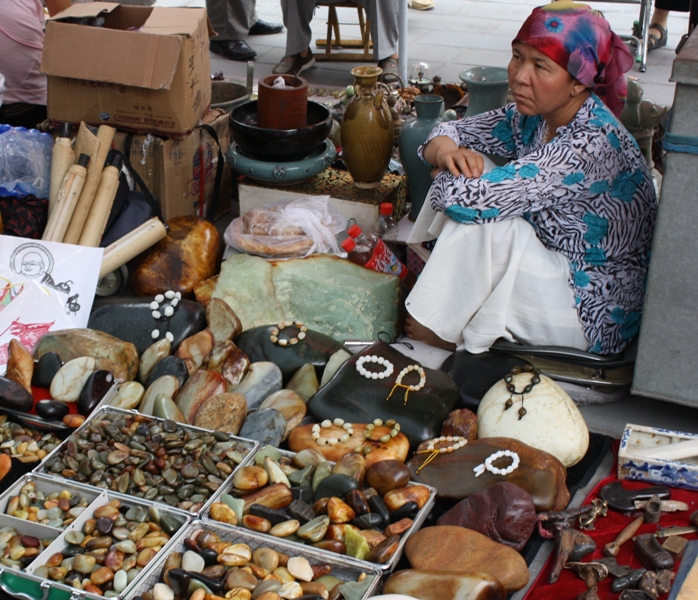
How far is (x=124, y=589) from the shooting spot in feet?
6.10

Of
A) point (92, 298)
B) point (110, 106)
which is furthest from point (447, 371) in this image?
point (110, 106)

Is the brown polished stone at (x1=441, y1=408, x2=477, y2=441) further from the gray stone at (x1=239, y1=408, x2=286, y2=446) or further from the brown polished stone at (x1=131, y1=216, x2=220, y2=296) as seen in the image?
the brown polished stone at (x1=131, y1=216, x2=220, y2=296)

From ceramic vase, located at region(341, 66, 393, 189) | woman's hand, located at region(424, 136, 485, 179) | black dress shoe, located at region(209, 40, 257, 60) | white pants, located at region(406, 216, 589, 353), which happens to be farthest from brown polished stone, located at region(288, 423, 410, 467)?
black dress shoe, located at region(209, 40, 257, 60)

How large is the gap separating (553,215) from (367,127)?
983 millimetres

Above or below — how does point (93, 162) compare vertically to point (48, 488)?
above

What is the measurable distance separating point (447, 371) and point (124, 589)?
4.55 ft

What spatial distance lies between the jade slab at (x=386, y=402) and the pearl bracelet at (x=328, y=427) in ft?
0.19

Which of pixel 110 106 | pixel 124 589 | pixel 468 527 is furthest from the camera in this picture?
pixel 110 106

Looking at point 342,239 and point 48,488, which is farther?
point 342,239

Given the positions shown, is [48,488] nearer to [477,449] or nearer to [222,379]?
[222,379]

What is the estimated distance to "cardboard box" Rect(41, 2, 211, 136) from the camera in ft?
11.0

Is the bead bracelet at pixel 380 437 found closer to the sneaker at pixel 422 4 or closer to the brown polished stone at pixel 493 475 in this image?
Result: the brown polished stone at pixel 493 475

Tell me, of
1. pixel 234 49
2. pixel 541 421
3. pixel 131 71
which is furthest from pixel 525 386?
pixel 234 49

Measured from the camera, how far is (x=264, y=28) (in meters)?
7.42
